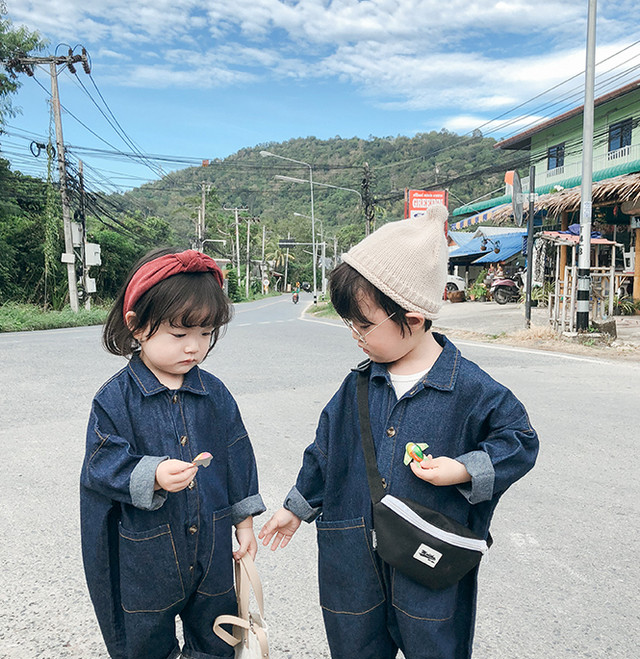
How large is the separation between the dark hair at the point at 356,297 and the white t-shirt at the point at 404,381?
112mm

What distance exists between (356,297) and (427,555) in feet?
2.05


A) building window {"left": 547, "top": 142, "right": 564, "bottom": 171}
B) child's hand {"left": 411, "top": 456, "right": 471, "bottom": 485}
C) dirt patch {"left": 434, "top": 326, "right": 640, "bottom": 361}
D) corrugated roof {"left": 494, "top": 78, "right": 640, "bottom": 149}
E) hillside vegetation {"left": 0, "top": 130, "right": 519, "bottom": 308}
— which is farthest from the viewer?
hillside vegetation {"left": 0, "top": 130, "right": 519, "bottom": 308}

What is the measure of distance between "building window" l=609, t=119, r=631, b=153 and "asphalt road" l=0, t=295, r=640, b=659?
1576 cm

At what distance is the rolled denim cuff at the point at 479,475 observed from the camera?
4.36 feet

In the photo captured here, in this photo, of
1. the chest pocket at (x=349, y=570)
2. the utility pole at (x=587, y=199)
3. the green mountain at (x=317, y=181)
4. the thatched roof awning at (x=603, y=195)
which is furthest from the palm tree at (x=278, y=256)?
the chest pocket at (x=349, y=570)

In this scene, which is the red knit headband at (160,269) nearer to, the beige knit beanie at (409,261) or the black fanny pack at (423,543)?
the beige knit beanie at (409,261)

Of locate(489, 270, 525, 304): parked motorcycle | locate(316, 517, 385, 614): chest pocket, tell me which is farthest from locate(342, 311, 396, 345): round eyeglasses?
locate(489, 270, 525, 304): parked motorcycle

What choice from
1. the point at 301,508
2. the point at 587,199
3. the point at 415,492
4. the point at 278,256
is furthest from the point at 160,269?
the point at 278,256

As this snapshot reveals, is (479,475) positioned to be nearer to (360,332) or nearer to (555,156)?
(360,332)

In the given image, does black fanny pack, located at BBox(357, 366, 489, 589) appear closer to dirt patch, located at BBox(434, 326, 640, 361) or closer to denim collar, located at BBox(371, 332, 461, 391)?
denim collar, located at BBox(371, 332, 461, 391)

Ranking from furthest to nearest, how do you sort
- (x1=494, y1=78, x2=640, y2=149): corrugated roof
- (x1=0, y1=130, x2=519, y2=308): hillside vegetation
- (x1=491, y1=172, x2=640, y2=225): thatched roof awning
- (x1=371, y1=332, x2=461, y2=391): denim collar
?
(x1=0, y1=130, x2=519, y2=308): hillside vegetation → (x1=494, y1=78, x2=640, y2=149): corrugated roof → (x1=491, y1=172, x2=640, y2=225): thatched roof awning → (x1=371, y1=332, x2=461, y2=391): denim collar

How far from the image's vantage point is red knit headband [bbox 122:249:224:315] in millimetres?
1520

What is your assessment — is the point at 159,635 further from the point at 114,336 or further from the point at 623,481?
the point at 623,481

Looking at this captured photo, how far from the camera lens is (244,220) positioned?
6038 centimetres
